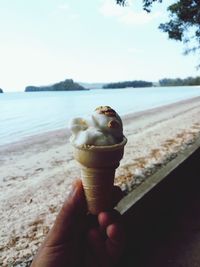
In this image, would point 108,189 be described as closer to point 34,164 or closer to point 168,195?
point 168,195

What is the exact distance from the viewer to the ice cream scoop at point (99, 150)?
1526mm

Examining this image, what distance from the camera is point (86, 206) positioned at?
5.81ft

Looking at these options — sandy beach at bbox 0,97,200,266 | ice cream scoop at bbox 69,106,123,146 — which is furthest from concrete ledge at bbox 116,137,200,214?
ice cream scoop at bbox 69,106,123,146

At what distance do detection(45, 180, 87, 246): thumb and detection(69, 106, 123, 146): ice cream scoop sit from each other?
0.34 m

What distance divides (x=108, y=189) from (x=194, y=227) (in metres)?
2.79

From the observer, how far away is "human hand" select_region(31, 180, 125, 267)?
1718 millimetres

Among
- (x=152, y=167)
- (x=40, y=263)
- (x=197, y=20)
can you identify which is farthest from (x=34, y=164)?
(x=197, y=20)

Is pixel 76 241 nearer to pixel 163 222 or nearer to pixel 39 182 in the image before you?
pixel 163 222

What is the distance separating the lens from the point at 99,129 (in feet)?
5.09

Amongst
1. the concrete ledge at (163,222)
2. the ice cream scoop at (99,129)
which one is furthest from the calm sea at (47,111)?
the concrete ledge at (163,222)

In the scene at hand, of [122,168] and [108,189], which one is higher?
[108,189]

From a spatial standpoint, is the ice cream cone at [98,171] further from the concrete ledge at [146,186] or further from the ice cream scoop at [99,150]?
the concrete ledge at [146,186]

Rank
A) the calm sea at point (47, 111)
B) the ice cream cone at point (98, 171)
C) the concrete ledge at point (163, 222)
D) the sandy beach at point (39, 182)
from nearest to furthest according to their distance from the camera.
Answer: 1. the ice cream cone at point (98, 171)
2. the concrete ledge at point (163, 222)
3. the sandy beach at point (39, 182)
4. the calm sea at point (47, 111)

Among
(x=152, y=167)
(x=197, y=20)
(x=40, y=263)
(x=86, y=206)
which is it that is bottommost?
(x=152, y=167)
